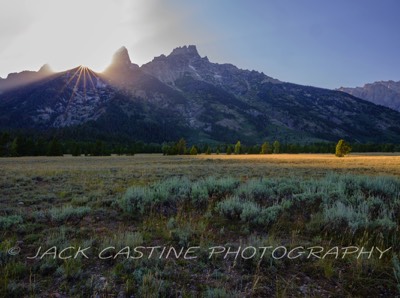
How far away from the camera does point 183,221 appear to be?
751cm

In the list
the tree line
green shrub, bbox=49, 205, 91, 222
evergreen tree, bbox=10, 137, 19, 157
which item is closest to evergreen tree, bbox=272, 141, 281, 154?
the tree line

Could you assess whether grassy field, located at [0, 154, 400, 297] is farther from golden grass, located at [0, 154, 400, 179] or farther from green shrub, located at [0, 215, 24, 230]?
golden grass, located at [0, 154, 400, 179]

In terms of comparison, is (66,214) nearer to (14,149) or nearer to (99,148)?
(14,149)

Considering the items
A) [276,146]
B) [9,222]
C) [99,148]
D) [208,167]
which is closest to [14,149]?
[99,148]

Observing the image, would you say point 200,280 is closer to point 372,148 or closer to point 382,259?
point 382,259

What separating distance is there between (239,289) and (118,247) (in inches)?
106

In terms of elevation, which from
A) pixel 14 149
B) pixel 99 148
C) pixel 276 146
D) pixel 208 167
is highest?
pixel 208 167

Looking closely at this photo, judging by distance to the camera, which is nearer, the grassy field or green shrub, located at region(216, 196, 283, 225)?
the grassy field

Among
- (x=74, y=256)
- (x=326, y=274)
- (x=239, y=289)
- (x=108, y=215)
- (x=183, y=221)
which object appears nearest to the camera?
(x=239, y=289)

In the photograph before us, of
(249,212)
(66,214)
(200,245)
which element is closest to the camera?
(200,245)

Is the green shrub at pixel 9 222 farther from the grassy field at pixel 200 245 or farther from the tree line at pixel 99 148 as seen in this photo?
the tree line at pixel 99 148

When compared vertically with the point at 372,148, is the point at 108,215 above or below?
above

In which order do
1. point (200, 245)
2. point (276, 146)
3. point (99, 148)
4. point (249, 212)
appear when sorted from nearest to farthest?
point (200, 245), point (249, 212), point (99, 148), point (276, 146)

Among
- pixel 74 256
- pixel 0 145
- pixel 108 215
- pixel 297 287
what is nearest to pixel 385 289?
pixel 297 287
